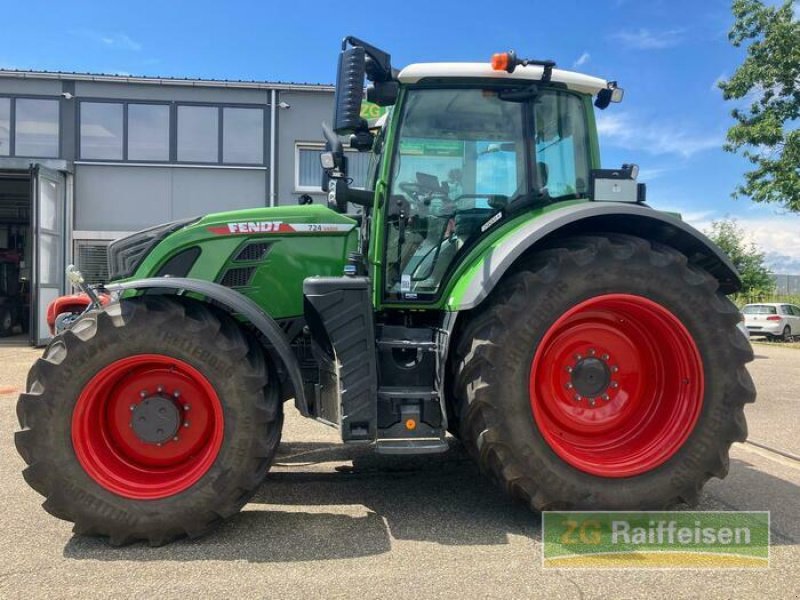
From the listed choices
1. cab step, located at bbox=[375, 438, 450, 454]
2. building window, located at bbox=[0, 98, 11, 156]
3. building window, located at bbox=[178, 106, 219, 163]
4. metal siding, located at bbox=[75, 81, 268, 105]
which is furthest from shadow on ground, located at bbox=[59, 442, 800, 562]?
building window, located at bbox=[0, 98, 11, 156]

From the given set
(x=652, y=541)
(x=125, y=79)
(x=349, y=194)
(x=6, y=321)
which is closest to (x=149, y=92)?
(x=125, y=79)

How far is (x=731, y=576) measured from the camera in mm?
2699

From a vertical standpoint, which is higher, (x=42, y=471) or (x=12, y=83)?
(x=12, y=83)

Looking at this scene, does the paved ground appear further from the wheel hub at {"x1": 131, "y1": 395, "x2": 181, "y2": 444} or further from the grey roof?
the grey roof

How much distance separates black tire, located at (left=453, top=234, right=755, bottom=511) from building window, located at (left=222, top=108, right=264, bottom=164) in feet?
36.7

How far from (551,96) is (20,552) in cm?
377

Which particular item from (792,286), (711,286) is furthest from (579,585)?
(792,286)

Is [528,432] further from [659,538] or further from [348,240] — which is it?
[348,240]

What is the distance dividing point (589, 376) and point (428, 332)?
37.0 inches

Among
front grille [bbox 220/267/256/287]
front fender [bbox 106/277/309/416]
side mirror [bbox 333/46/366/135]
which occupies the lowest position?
front fender [bbox 106/277/309/416]

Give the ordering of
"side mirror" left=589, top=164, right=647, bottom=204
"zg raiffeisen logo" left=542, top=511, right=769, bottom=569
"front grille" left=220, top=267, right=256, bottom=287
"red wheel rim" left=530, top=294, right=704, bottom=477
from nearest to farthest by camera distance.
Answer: "zg raiffeisen logo" left=542, top=511, right=769, bottom=569, "red wheel rim" left=530, top=294, right=704, bottom=477, "side mirror" left=589, top=164, right=647, bottom=204, "front grille" left=220, top=267, right=256, bottom=287

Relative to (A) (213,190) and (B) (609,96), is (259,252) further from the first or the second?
(A) (213,190)

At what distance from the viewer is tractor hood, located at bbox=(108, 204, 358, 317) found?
355cm

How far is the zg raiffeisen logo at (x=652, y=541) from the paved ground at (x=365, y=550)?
8cm
